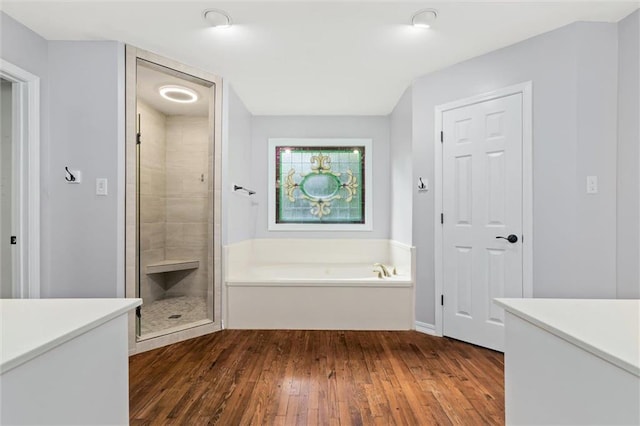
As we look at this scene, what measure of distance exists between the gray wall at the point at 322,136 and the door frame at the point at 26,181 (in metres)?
2.12

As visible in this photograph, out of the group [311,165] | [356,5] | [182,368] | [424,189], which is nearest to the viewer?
[356,5]

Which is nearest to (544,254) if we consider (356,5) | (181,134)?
(356,5)

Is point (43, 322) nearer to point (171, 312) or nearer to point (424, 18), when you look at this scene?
point (424, 18)

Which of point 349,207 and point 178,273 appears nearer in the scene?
point 178,273

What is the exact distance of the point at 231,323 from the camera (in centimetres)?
293

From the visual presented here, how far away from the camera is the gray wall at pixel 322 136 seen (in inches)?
157

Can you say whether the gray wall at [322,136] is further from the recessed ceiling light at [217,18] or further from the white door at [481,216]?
the recessed ceiling light at [217,18]

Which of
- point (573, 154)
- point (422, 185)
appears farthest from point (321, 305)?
point (573, 154)

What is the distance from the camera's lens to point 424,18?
2.00 metres

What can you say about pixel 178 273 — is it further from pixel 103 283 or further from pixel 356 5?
pixel 356 5

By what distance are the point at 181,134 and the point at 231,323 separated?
234 cm

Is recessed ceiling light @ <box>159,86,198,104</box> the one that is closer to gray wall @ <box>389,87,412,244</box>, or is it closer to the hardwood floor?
gray wall @ <box>389,87,412,244</box>

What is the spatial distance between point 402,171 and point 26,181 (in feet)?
10.3

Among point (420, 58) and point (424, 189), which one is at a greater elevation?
point (420, 58)
